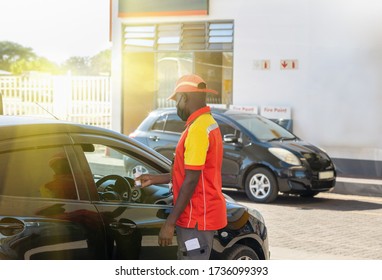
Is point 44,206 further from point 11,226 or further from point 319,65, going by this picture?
point 319,65

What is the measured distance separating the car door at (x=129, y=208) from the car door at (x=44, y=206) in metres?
0.09

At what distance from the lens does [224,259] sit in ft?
17.1

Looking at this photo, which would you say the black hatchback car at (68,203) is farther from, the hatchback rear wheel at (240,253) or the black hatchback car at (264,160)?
the black hatchback car at (264,160)

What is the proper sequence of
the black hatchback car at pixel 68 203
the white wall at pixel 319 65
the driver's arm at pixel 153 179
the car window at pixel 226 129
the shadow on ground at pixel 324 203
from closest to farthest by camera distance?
the black hatchback car at pixel 68 203
the driver's arm at pixel 153 179
the shadow on ground at pixel 324 203
the car window at pixel 226 129
the white wall at pixel 319 65

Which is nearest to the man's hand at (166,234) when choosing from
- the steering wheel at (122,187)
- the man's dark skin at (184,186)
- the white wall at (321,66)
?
the man's dark skin at (184,186)

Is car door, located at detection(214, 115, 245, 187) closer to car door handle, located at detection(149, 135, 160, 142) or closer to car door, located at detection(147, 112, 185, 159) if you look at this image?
car door, located at detection(147, 112, 185, 159)

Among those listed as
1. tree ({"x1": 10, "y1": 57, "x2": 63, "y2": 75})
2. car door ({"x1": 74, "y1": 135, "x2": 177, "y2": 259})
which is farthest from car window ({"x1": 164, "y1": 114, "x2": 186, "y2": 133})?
tree ({"x1": 10, "y1": 57, "x2": 63, "y2": 75})

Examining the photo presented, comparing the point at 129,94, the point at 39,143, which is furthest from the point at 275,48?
the point at 39,143

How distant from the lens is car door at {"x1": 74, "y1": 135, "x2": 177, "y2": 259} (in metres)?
4.55

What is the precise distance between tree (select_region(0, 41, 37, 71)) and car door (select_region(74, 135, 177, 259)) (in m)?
85.6

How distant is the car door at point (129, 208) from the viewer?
4547 mm

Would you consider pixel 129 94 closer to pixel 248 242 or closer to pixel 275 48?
pixel 275 48

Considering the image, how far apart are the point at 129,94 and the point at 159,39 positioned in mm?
1729

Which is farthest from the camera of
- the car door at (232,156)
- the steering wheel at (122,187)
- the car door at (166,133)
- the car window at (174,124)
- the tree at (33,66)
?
the tree at (33,66)
